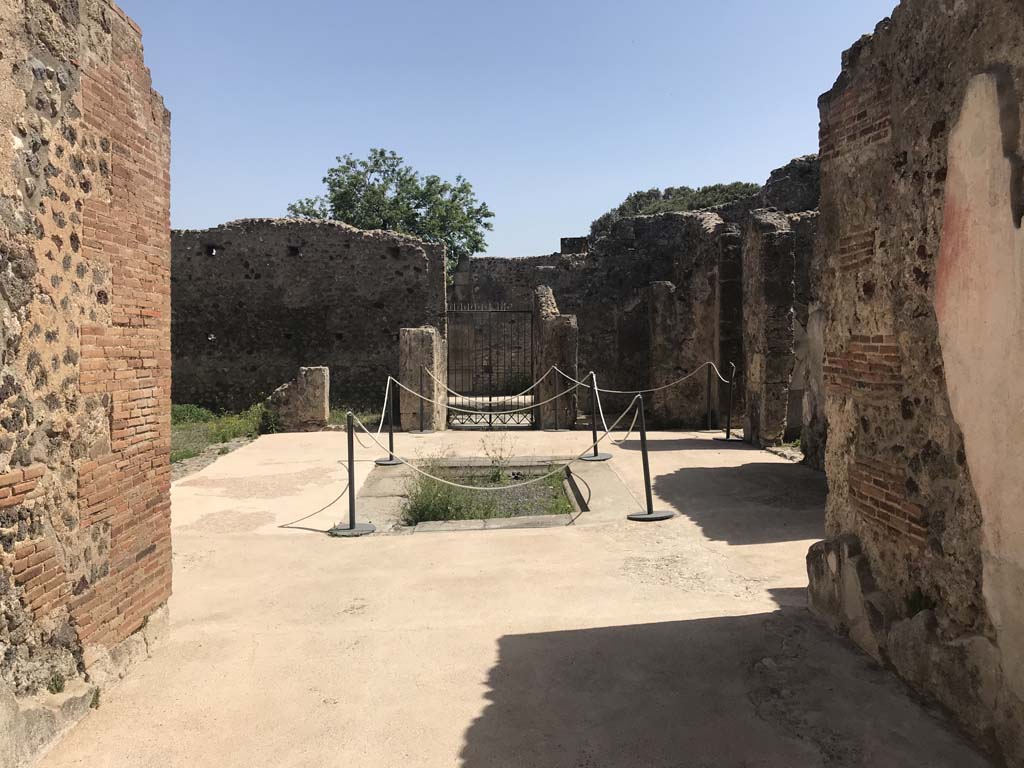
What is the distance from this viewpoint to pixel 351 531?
6.52 meters

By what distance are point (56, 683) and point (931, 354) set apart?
13.0 feet

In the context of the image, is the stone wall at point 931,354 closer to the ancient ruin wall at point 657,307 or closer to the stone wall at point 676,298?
the stone wall at point 676,298

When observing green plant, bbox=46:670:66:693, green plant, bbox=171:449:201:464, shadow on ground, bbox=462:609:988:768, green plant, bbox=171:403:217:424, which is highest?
green plant, bbox=171:403:217:424

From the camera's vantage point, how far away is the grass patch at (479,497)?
7.18 metres

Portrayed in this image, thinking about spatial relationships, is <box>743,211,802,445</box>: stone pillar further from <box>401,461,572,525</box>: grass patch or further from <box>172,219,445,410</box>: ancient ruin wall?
A: <box>172,219,445,410</box>: ancient ruin wall

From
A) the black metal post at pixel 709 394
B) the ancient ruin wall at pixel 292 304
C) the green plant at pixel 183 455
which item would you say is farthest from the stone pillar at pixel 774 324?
the green plant at pixel 183 455

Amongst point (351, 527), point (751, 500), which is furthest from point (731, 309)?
point (351, 527)

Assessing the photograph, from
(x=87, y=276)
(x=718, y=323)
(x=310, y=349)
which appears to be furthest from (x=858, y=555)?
(x=310, y=349)

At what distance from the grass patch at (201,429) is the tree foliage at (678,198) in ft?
86.7

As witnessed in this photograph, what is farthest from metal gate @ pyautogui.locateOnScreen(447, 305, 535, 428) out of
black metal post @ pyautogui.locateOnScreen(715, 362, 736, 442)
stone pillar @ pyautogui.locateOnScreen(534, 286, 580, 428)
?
black metal post @ pyautogui.locateOnScreen(715, 362, 736, 442)

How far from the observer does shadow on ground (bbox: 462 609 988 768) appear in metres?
2.85

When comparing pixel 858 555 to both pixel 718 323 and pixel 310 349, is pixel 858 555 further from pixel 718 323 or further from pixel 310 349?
pixel 310 349

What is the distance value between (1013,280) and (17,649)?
388cm

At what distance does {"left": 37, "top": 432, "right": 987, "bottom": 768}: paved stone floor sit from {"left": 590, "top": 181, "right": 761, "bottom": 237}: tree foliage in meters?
33.2
